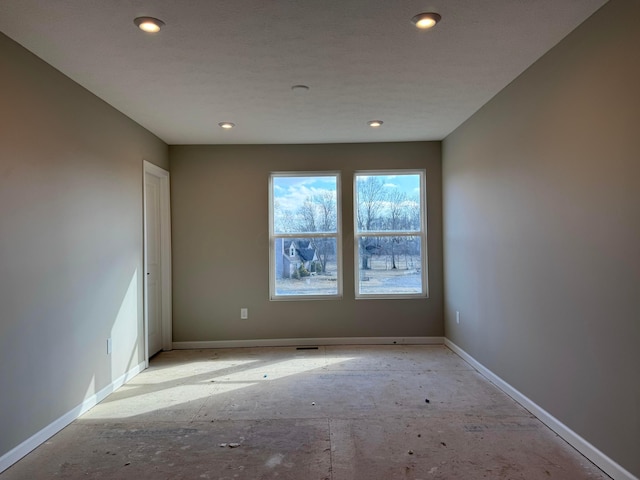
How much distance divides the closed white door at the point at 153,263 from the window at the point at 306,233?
1349mm

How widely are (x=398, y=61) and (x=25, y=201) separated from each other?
8.27 feet

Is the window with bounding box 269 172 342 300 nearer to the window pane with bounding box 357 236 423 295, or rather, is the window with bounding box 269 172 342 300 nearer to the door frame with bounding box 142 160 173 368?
the window pane with bounding box 357 236 423 295

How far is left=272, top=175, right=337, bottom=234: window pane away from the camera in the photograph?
4746mm

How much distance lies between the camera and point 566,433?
7.85 feet

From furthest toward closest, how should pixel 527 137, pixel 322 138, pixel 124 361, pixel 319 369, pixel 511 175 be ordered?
pixel 322 138 → pixel 319 369 → pixel 124 361 → pixel 511 175 → pixel 527 137

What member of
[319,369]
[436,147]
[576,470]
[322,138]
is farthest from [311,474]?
[436,147]

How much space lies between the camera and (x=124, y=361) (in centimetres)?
352

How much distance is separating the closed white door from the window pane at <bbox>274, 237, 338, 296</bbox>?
138cm

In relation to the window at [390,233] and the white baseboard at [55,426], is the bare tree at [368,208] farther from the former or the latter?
the white baseboard at [55,426]

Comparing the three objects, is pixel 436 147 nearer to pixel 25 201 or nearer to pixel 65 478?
pixel 25 201

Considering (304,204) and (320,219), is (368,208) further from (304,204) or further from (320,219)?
(304,204)

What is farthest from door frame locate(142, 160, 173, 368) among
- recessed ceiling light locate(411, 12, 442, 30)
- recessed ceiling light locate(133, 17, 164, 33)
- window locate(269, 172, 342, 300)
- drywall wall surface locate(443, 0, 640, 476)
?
drywall wall surface locate(443, 0, 640, 476)

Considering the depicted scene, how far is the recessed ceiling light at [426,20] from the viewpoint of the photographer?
2041 millimetres

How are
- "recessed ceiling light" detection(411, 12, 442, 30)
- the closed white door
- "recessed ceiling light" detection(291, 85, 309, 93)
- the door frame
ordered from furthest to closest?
the door frame
the closed white door
"recessed ceiling light" detection(291, 85, 309, 93)
"recessed ceiling light" detection(411, 12, 442, 30)
